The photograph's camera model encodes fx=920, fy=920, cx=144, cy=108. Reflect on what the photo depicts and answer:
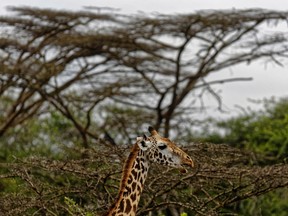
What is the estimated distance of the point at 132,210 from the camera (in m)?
7.46

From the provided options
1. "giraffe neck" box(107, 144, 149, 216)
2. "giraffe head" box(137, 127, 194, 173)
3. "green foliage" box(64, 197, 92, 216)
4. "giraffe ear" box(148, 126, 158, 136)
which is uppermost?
"giraffe ear" box(148, 126, 158, 136)

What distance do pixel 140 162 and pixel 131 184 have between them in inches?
7.7

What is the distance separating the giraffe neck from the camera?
7.32 metres

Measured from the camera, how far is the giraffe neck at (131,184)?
732cm

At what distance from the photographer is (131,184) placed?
7.54 metres

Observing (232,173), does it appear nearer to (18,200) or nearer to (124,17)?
(18,200)

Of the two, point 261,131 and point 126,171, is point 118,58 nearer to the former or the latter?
point 261,131

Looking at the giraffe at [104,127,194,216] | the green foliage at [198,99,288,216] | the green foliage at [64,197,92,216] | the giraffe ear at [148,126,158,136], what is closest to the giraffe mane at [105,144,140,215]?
the giraffe at [104,127,194,216]

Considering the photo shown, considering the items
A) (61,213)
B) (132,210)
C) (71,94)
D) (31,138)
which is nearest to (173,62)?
(71,94)

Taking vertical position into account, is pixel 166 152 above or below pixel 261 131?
above

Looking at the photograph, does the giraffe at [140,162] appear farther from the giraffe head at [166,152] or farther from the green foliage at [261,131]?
the green foliage at [261,131]

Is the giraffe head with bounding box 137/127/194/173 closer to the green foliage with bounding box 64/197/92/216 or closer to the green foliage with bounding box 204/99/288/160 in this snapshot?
the green foliage with bounding box 64/197/92/216

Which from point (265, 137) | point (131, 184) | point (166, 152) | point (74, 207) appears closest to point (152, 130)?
point (166, 152)

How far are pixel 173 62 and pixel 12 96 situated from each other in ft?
17.1
